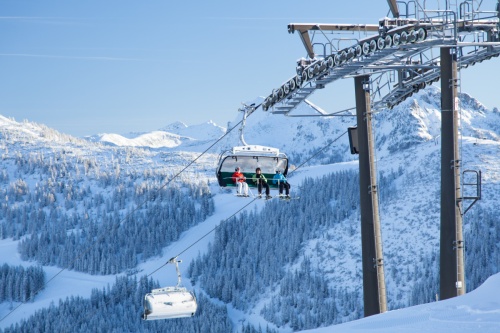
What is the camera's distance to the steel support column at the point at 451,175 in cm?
1853

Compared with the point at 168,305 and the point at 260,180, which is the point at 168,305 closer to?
the point at 168,305

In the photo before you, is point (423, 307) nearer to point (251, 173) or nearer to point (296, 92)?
point (296, 92)

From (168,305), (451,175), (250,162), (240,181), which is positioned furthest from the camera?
(168,305)

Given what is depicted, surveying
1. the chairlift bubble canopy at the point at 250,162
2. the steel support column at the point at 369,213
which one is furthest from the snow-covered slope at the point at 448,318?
the chairlift bubble canopy at the point at 250,162

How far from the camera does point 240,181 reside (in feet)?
96.4

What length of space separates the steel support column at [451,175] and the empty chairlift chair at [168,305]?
13.5 metres

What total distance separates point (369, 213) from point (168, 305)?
1266 centimetres

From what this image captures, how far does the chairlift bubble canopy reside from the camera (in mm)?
28438

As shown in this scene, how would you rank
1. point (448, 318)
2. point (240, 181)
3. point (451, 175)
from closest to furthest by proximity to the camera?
point (448, 318) < point (451, 175) < point (240, 181)

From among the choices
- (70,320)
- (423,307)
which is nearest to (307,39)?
(423,307)

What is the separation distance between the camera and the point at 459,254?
18.8 m

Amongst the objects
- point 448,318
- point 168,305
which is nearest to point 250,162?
point 168,305

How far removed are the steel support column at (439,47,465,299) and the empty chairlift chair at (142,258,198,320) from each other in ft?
44.4

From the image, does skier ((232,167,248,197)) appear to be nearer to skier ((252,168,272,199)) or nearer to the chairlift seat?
skier ((252,168,272,199))
